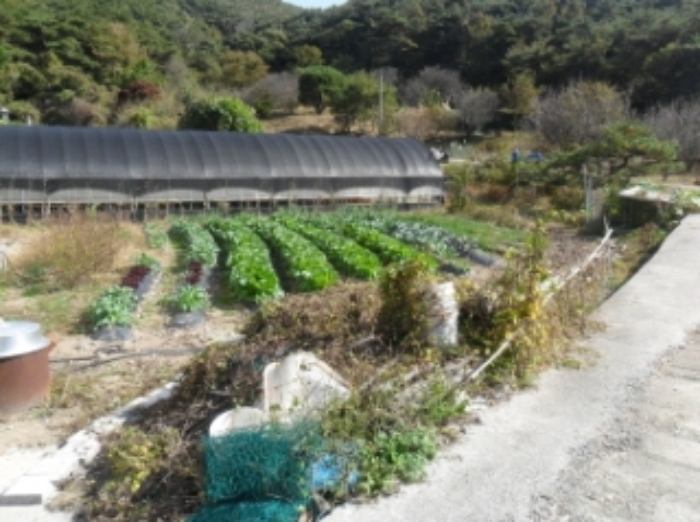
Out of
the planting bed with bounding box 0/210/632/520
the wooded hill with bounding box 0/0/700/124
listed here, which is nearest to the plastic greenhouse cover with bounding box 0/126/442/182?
the planting bed with bounding box 0/210/632/520

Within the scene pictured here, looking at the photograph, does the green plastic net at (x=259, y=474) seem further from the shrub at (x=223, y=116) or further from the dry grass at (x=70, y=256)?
the shrub at (x=223, y=116)

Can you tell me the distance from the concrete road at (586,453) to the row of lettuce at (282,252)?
247 centimetres

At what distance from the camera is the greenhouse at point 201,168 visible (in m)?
15.1

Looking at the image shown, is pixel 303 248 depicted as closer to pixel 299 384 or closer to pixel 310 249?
pixel 310 249

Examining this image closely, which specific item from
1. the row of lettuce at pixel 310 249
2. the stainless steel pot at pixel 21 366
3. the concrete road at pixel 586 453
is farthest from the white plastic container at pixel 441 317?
the stainless steel pot at pixel 21 366

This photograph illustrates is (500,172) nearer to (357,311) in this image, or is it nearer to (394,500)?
(357,311)

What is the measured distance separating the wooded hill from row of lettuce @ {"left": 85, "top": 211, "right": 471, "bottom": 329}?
1991 centimetres

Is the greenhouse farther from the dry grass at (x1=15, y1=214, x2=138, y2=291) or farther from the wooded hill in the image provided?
the wooded hill

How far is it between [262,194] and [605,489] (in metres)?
14.2

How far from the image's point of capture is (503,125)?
36.3 m

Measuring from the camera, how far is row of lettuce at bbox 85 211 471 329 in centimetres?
859

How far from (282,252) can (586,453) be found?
7981 millimetres

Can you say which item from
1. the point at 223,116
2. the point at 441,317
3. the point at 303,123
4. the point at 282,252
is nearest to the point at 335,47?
the point at 303,123

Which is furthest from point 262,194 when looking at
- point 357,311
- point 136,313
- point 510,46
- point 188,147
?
point 510,46
